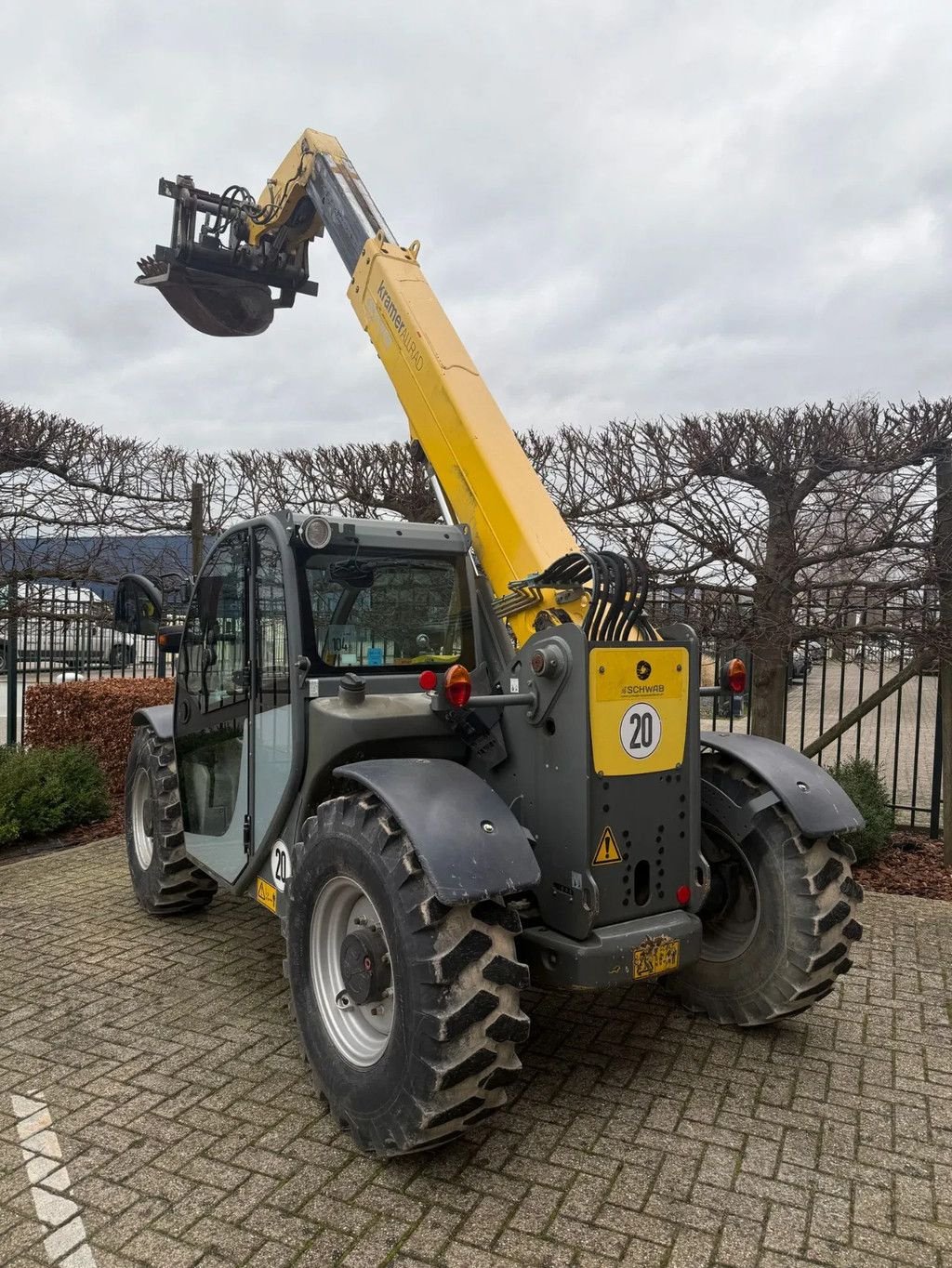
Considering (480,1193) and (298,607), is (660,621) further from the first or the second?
(480,1193)

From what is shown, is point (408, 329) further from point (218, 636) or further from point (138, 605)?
point (138, 605)

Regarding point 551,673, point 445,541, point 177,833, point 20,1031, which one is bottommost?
point 20,1031

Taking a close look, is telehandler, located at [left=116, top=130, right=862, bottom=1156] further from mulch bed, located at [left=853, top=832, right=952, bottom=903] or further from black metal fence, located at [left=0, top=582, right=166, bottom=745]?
black metal fence, located at [left=0, top=582, right=166, bottom=745]

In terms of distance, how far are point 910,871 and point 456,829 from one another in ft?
15.3

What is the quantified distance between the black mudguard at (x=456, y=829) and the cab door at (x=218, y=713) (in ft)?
4.04

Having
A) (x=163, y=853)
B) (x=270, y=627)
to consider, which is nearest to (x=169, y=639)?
(x=163, y=853)

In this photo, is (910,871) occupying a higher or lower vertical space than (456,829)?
lower

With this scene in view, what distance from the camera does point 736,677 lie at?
3777 mm

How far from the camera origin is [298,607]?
3.71 meters

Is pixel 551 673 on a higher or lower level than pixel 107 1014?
higher

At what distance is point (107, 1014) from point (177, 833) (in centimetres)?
116

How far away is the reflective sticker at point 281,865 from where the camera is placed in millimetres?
3770

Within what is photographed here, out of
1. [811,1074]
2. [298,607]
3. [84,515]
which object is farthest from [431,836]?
[84,515]

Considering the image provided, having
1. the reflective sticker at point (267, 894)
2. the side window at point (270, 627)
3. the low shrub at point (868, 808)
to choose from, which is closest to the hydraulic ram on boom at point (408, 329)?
the side window at point (270, 627)
